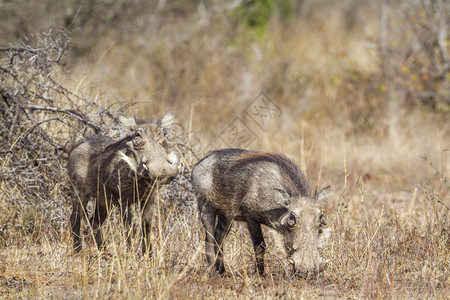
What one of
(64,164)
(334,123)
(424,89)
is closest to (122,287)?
(64,164)

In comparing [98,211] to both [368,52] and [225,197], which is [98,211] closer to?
[225,197]

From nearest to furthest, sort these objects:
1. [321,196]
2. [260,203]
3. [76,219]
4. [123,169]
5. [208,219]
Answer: [321,196] < [260,203] < [123,169] < [208,219] < [76,219]

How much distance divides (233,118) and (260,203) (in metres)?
6.19

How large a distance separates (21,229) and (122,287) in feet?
6.12

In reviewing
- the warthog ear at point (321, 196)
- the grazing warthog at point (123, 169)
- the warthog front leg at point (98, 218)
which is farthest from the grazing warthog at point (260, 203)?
the warthog front leg at point (98, 218)

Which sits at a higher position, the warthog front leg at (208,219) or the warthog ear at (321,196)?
the warthog ear at (321,196)

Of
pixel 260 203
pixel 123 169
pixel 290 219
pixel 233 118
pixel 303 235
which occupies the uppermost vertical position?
pixel 233 118

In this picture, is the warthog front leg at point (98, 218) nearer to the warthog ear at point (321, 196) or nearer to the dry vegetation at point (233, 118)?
the dry vegetation at point (233, 118)

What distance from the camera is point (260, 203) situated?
16.3 feet

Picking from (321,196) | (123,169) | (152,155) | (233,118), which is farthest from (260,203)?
(233,118)

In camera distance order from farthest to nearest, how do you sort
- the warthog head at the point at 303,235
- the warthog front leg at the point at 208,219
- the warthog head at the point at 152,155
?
the warthog front leg at the point at 208,219 < the warthog head at the point at 152,155 < the warthog head at the point at 303,235

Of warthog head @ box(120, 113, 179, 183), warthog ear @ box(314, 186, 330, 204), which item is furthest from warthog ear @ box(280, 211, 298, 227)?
warthog head @ box(120, 113, 179, 183)

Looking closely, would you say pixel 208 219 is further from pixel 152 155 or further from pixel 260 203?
pixel 152 155

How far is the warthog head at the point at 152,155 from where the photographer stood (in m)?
4.66
